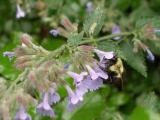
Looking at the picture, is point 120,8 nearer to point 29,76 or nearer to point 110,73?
point 110,73

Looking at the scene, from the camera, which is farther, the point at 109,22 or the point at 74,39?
the point at 109,22

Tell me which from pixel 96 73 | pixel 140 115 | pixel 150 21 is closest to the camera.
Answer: pixel 140 115

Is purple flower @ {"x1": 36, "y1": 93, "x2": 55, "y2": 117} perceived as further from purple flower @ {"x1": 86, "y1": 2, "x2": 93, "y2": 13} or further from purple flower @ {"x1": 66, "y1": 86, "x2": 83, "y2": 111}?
purple flower @ {"x1": 86, "y1": 2, "x2": 93, "y2": 13}

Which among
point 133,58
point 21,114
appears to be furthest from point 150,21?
point 21,114

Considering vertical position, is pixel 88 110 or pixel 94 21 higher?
pixel 94 21

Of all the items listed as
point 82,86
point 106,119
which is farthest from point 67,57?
point 106,119

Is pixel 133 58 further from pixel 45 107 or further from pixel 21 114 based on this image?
pixel 21 114

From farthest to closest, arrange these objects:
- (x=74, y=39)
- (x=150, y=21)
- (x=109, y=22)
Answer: (x=109, y=22)
(x=150, y=21)
(x=74, y=39)

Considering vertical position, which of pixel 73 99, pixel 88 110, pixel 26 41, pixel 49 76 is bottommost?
pixel 88 110

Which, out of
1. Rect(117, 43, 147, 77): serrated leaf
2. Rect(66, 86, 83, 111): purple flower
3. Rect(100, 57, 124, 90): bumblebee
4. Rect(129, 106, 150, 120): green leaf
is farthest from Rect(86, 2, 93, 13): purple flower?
Rect(129, 106, 150, 120): green leaf
